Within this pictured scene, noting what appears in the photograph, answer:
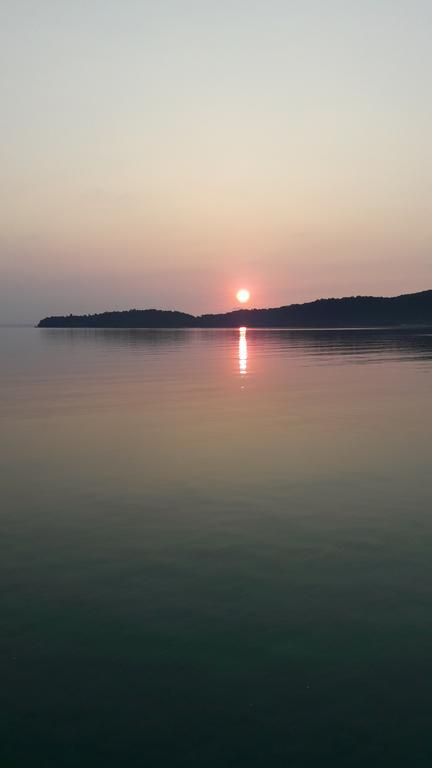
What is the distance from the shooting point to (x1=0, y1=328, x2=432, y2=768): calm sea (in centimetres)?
718

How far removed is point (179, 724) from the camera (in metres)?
7.32

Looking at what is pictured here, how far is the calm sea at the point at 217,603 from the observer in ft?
23.6

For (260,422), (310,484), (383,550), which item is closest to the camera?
(383,550)

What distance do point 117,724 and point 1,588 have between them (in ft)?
Result: 14.8

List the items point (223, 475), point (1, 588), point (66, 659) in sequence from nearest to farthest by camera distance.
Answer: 1. point (66, 659)
2. point (1, 588)
3. point (223, 475)

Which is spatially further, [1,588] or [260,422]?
[260,422]

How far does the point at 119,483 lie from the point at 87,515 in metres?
3.11

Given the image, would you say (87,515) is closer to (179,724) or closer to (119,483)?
(119,483)

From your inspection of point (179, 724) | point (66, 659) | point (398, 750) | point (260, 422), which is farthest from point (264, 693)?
point (260, 422)

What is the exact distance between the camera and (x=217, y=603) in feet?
34.0

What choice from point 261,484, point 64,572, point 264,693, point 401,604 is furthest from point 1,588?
point 261,484

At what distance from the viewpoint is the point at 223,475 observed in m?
19.0

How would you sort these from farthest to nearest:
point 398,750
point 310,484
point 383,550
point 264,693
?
Answer: point 310,484
point 383,550
point 264,693
point 398,750

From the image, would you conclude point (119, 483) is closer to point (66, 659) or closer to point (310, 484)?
point (310, 484)
